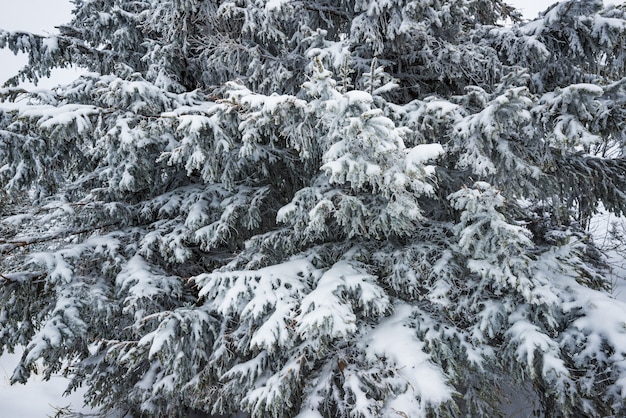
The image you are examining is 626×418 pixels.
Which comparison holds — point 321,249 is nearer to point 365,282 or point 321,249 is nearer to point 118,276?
point 365,282

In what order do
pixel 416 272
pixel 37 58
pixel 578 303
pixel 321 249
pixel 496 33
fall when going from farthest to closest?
pixel 37 58
pixel 496 33
pixel 321 249
pixel 416 272
pixel 578 303

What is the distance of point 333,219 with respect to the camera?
3.57 m

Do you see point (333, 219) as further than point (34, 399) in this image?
No

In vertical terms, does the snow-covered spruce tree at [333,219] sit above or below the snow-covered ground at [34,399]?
above

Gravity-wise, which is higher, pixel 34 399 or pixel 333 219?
pixel 333 219

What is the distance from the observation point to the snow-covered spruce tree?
8.71 feet

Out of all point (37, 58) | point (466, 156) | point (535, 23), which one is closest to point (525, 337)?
point (466, 156)

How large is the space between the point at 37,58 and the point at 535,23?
580 centimetres

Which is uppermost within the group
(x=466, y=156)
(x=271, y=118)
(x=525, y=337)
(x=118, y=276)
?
(x=271, y=118)

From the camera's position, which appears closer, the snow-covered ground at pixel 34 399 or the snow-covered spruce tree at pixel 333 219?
the snow-covered spruce tree at pixel 333 219

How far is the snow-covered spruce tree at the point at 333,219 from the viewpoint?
2.66m

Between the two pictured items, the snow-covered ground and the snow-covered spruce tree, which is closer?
the snow-covered spruce tree

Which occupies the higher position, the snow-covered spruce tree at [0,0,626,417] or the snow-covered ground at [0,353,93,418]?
the snow-covered spruce tree at [0,0,626,417]

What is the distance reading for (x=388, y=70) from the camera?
448 cm
